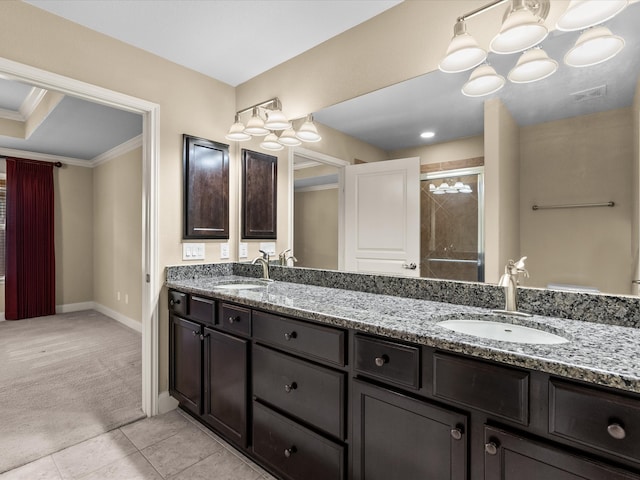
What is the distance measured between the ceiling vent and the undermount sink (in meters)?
0.93

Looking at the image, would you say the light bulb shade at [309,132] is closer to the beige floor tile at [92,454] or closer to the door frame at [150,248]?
the door frame at [150,248]

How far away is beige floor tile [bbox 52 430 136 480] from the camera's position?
179cm

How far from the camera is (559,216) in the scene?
137cm

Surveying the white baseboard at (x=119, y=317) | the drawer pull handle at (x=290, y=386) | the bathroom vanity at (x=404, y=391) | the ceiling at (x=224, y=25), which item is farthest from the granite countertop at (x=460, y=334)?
the white baseboard at (x=119, y=317)

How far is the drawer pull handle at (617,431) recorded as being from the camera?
0.76 metres

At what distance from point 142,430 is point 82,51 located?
242 centimetres

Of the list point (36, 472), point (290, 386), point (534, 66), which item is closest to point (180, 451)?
point (36, 472)

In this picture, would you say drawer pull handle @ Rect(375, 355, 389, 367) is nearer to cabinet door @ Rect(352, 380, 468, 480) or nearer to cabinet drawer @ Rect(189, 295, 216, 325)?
cabinet door @ Rect(352, 380, 468, 480)

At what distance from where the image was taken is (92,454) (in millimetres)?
1920

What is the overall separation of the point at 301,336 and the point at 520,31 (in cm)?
155

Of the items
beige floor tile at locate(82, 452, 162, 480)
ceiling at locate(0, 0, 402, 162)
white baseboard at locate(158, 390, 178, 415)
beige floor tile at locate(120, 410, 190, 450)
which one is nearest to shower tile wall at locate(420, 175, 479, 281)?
ceiling at locate(0, 0, 402, 162)

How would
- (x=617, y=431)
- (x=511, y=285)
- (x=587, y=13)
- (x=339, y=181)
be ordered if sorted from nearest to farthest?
1. (x=617, y=431)
2. (x=587, y=13)
3. (x=511, y=285)
4. (x=339, y=181)

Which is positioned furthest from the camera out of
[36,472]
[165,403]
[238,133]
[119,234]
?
[119,234]

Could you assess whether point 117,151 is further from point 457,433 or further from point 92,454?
point 457,433
